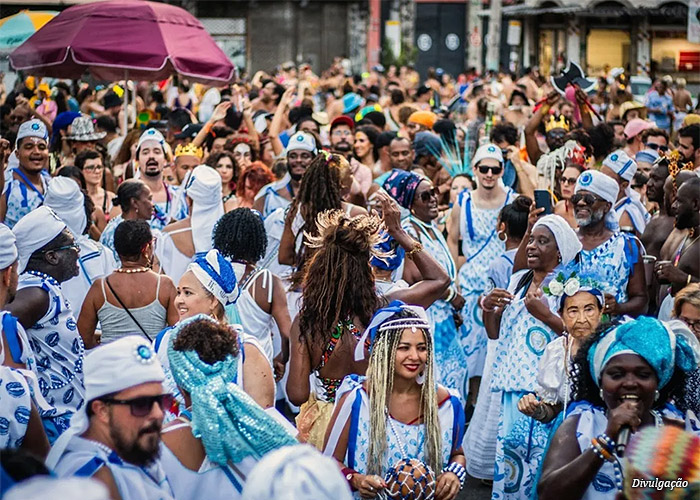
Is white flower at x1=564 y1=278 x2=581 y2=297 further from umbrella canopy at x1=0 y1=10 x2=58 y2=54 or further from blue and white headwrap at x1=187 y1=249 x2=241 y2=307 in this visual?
umbrella canopy at x1=0 y1=10 x2=58 y2=54

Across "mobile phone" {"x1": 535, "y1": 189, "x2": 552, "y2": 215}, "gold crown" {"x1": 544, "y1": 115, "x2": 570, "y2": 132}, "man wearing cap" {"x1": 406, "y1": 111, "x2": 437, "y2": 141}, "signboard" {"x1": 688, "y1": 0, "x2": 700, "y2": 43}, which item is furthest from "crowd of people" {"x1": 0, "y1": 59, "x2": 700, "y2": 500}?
"signboard" {"x1": 688, "y1": 0, "x2": 700, "y2": 43}

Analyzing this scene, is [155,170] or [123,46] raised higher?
[123,46]

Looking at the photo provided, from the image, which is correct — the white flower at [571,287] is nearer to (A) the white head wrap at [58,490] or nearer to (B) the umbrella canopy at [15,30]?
(A) the white head wrap at [58,490]

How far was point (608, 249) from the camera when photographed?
6.89 meters

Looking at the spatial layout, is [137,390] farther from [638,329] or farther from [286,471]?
[638,329]

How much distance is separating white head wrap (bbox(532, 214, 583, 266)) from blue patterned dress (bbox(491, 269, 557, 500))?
279 millimetres

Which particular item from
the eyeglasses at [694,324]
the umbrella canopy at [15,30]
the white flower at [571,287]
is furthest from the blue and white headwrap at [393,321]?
the umbrella canopy at [15,30]

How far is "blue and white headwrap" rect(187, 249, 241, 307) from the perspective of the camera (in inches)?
196

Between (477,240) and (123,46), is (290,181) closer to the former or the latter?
(477,240)

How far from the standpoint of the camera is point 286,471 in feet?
9.20

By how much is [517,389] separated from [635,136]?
7.54 m

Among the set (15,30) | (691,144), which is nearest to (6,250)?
(691,144)

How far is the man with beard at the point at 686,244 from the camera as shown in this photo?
6742 millimetres

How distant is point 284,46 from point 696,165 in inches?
1210
